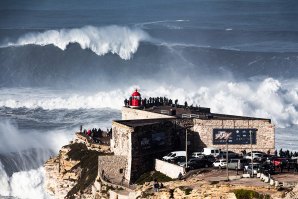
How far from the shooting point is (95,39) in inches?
4766

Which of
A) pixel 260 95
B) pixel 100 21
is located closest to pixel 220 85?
pixel 260 95

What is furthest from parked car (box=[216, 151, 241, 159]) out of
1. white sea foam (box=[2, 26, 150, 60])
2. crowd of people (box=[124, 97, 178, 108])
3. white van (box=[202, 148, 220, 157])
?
white sea foam (box=[2, 26, 150, 60])

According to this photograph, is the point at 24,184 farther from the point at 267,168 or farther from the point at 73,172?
the point at 267,168

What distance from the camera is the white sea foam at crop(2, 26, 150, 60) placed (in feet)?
385

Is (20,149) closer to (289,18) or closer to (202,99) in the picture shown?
(202,99)

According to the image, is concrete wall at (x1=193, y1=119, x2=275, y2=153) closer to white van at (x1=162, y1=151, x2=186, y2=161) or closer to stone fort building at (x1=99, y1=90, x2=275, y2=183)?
stone fort building at (x1=99, y1=90, x2=275, y2=183)

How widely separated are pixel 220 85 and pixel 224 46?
103 ft

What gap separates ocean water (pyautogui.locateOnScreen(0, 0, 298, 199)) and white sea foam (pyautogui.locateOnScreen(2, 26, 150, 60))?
130mm

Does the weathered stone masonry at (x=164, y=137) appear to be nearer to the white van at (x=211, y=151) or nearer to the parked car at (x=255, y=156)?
the white van at (x=211, y=151)

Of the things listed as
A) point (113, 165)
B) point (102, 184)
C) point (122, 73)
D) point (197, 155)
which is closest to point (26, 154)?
point (113, 165)

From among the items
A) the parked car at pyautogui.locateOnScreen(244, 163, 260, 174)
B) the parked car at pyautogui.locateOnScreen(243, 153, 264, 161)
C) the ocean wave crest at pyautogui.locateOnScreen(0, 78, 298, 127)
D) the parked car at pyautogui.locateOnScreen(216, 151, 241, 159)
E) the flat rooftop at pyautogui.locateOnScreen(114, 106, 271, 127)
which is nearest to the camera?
the parked car at pyautogui.locateOnScreen(244, 163, 260, 174)

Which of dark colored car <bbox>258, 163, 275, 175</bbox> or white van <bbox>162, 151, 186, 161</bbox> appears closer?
dark colored car <bbox>258, 163, 275, 175</bbox>

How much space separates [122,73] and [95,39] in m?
13.7

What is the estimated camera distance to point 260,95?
89.6 metres
